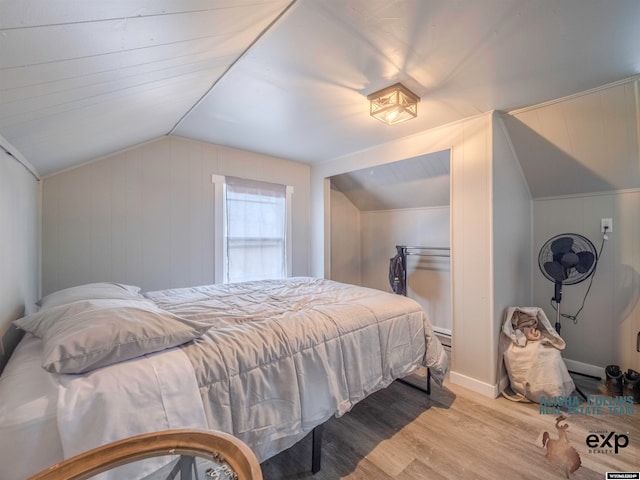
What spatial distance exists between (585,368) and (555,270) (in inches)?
43.8

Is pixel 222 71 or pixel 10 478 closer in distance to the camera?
pixel 10 478

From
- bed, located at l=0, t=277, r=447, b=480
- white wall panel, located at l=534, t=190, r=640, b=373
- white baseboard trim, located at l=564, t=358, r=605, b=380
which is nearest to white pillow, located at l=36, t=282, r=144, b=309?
bed, located at l=0, t=277, r=447, b=480

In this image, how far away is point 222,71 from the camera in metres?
1.69

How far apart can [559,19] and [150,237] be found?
3.35 meters

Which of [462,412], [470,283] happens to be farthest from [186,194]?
[462,412]

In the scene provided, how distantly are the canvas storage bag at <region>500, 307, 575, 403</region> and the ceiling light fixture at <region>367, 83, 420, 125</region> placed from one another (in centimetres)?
191

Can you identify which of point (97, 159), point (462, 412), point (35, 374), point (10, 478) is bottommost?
point (462, 412)

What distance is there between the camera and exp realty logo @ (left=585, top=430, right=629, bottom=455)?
5.51ft

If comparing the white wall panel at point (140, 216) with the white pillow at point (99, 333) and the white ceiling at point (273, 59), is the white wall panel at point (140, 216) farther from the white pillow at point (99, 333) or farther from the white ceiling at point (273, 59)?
the white pillow at point (99, 333)

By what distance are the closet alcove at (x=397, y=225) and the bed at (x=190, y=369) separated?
181cm

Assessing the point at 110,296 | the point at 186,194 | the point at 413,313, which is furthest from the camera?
the point at 186,194

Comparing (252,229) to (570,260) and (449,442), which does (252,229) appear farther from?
(570,260)

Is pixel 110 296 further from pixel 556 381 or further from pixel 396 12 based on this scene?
pixel 556 381

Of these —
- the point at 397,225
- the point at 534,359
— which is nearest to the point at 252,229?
the point at 397,225
